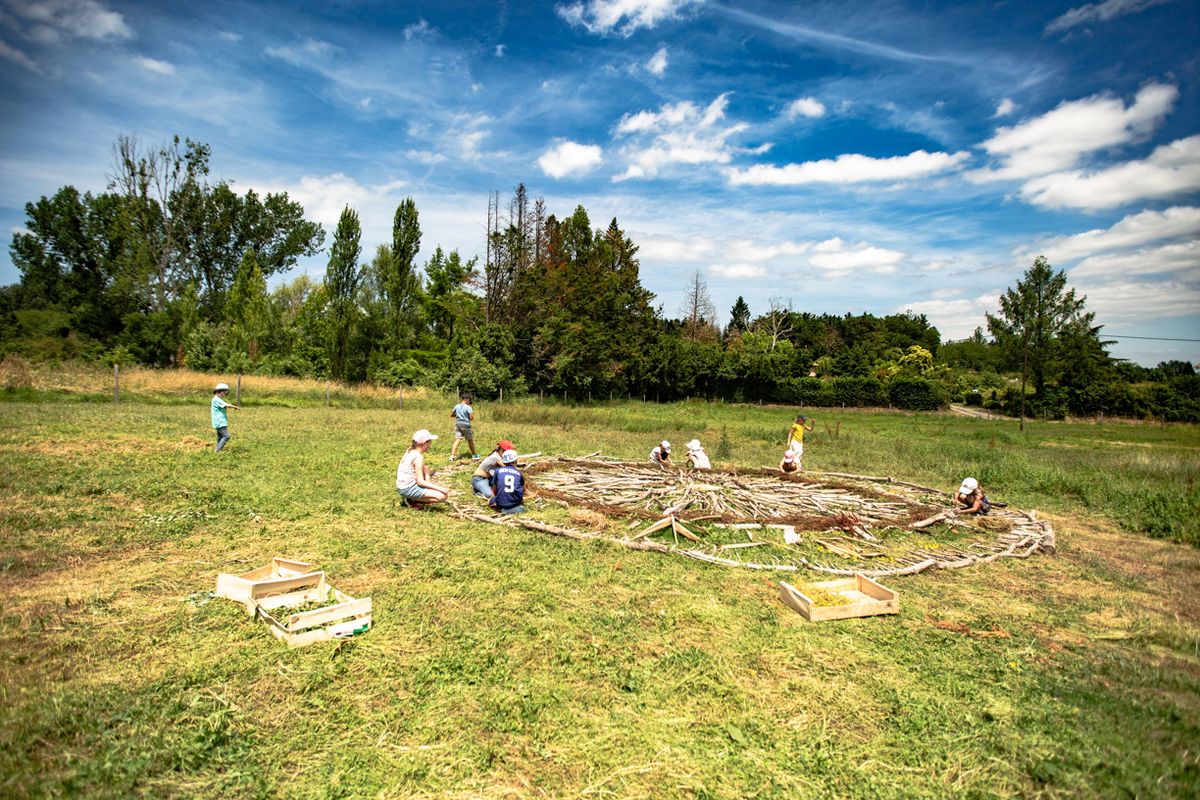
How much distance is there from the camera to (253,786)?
130 inches

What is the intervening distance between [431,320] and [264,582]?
45.7 meters

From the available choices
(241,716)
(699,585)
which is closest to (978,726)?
(699,585)

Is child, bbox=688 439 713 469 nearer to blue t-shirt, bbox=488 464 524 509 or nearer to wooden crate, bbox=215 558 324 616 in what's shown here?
blue t-shirt, bbox=488 464 524 509

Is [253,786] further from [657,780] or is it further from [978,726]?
[978,726]

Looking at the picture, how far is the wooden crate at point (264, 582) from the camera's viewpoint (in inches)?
215

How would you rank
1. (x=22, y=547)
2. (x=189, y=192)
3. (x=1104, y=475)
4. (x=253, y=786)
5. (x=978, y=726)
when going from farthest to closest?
(x=189, y=192) < (x=1104, y=475) < (x=22, y=547) < (x=978, y=726) < (x=253, y=786)

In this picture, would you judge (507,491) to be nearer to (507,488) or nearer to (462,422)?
(507,488)

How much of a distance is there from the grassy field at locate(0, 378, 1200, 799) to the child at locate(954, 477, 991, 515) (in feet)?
4.18

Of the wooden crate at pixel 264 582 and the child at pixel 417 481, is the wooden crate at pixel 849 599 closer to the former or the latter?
the wooden crate at pixel 264 582

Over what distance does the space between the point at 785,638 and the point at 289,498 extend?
7984 millimetres

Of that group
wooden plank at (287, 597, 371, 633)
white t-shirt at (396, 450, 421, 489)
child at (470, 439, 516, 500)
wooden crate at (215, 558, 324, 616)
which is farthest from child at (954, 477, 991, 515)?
wooden crate at (215, 558, 324, 616)

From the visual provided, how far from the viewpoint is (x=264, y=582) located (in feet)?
17.9

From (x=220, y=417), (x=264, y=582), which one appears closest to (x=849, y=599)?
(x=264, y=582)

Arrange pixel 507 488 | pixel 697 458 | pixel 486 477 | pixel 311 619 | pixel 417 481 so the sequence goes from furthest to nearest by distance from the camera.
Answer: pixel 697 458 < pixel 486 477 < pixel 507 488 < pixel 417 481 < pixel 311 619
